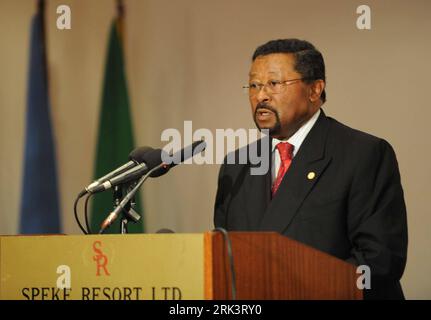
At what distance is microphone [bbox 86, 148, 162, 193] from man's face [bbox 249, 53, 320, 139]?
0.72 metres

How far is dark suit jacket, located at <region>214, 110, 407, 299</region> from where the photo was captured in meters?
2.79

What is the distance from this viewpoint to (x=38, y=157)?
16.5ft

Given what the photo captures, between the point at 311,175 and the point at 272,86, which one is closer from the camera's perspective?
the point at 311,175

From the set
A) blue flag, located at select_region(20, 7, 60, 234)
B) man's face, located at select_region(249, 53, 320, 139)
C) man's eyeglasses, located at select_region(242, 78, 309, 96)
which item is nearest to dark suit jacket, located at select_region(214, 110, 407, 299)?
man's face, located at select_region(249, 53, 320, 139)

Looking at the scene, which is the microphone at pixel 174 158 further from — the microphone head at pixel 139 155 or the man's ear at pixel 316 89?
the man's ear at pixel 316 89

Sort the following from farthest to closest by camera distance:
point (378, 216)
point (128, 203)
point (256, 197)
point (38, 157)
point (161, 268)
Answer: point (38, 157), point (256, 197), point (378, 216), point (128, 203), point (161, 268)

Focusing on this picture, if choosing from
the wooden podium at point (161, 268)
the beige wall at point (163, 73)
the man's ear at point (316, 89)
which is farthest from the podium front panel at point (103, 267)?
the beige wall at point (163, 73)

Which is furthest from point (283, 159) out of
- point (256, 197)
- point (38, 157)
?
point (38, 157)

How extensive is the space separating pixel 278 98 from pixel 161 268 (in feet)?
4.23

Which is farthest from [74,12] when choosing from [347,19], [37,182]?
[347,19]

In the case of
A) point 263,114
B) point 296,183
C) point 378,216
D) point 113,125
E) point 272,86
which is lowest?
point 378,216

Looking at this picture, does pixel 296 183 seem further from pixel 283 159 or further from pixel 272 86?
pixel 272 86

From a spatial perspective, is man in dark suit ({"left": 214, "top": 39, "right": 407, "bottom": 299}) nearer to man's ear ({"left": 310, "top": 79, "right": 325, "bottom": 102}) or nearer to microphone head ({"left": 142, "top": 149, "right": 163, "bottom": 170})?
man's ear ({"left": 310, "top": 79, "right": 325, "bottom": 102})

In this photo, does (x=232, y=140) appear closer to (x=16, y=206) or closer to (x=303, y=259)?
(x=16, y=206)
